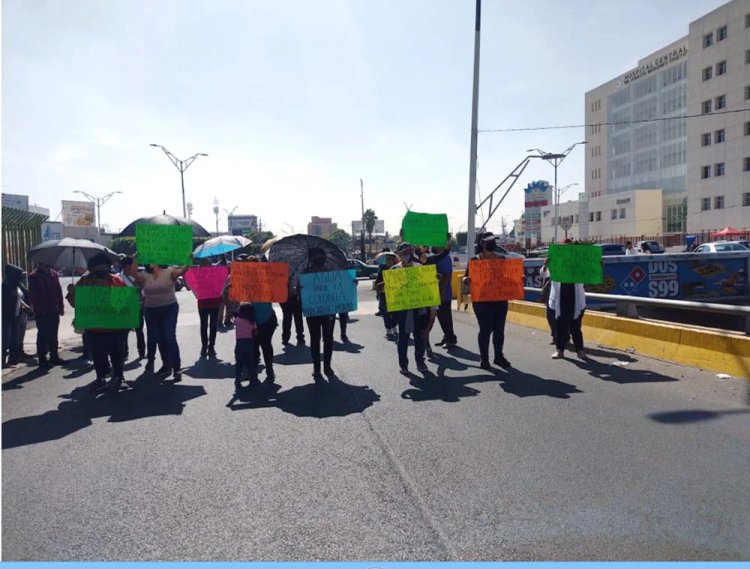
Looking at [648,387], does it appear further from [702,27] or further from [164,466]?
[702,27]

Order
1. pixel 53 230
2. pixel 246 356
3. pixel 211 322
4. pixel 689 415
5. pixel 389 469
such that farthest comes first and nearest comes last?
pixel 53 230 → pixel 211 322 → pixel 246 356 → pixel 689 415 → pixel 389 469

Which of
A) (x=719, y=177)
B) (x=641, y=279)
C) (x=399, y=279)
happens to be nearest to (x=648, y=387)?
(x=399, y=279)

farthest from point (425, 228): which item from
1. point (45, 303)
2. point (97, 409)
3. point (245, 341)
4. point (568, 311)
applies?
point (45, 303)

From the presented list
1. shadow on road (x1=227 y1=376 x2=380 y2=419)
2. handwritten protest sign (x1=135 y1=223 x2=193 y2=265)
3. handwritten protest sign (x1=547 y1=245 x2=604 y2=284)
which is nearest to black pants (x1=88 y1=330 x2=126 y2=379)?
handwritten protest sign (x1=135 y1=223 x2=193 y2=265)

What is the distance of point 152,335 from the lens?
29.1 ft

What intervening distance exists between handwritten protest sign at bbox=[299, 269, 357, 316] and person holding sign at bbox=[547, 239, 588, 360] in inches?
126

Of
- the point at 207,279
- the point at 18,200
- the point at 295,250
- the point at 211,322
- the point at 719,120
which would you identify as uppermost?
the point at 719,120

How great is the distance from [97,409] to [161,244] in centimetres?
243

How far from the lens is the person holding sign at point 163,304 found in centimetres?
850

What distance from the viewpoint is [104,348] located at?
7.95 metres

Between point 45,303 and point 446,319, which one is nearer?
point 45,303

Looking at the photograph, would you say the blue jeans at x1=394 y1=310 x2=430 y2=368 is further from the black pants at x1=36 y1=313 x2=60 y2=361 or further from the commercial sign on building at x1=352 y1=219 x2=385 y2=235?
the commercial sign on building at x1=352 y1=219 x2=385 y2=235

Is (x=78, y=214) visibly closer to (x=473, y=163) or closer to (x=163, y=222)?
(x=473, y=163)

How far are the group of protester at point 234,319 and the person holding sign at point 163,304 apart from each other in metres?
0.01
